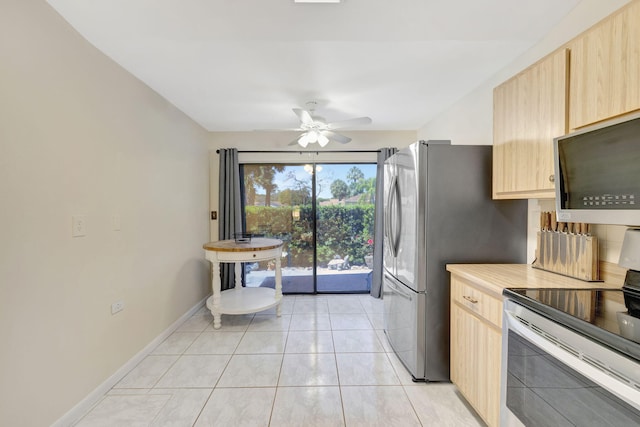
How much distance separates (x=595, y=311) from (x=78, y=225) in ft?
8.82

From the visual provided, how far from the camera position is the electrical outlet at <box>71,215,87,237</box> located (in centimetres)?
170

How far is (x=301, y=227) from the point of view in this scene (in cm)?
414

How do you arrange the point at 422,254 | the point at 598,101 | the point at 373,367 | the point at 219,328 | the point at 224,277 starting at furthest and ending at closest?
the point at 224,277 < the point at 219,328 < the point at 373,367 < the point at 422,254 < the point at 598,101

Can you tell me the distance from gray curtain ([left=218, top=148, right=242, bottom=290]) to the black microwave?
11.4 feet

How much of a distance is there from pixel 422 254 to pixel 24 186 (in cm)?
238

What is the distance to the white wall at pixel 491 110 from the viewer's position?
1439 millimetres

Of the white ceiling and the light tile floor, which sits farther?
the light tile floor

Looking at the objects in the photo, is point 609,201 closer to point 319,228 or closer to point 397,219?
point 397,219

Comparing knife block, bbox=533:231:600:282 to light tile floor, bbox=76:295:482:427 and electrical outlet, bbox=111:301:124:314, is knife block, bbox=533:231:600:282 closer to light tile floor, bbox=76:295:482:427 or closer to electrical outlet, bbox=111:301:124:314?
light tile floor, bbox=76:295:482:427

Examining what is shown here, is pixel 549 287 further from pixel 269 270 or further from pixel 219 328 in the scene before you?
pixel 269 270

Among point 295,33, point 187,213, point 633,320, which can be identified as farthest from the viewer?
point 187,213

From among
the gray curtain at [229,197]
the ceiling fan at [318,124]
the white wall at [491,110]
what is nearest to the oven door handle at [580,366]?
the white wall at [491,110]

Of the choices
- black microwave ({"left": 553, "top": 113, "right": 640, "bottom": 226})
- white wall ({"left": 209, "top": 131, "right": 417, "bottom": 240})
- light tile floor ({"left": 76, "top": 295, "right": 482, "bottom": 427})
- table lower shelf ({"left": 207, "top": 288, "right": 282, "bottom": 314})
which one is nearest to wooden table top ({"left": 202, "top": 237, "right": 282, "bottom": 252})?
table lower shelf ({"left": 207, "top": 288, "right": 282, "bottom": 314})

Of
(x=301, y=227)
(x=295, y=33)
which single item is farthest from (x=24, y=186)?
(x=301, y=227)
